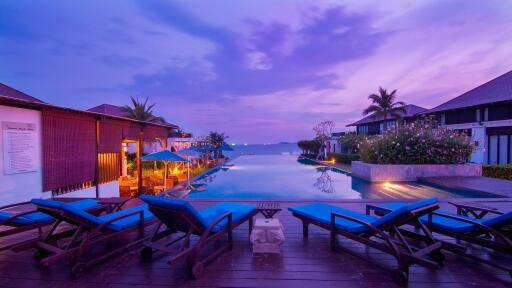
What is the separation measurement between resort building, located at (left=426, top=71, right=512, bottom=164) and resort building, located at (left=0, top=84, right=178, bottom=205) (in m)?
17.2

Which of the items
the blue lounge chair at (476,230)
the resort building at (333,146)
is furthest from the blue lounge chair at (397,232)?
the resort building at (333,146)

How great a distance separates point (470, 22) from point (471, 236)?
11551mm

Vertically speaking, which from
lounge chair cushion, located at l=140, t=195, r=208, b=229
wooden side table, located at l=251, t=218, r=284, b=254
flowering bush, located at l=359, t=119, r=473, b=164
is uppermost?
flowering bush, located at l=359, t=119, r=473, b=164

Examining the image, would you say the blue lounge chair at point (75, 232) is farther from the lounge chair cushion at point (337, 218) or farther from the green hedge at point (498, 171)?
the green hedge at point (498, 171)

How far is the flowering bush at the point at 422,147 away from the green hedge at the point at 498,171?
0.82m

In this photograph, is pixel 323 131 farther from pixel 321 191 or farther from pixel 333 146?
pixel 321 191

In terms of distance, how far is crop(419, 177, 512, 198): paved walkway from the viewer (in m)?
7.15

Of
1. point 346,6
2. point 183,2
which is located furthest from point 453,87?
point 183,2

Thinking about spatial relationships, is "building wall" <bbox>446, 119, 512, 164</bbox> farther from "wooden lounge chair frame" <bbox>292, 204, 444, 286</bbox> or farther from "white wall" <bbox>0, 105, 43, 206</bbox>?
"white wall" <bbox>0, 105, 43, 206</bbox>

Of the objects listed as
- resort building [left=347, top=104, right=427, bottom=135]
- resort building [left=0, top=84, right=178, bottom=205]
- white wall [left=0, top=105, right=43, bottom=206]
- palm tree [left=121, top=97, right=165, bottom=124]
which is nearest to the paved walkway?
resort building [left=0, top=84, right=178, bottom=205]

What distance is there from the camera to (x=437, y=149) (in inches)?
388

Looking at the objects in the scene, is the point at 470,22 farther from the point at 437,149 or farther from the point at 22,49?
the point at 22,49

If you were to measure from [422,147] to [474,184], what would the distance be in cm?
218

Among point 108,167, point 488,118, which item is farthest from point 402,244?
point 488,118
